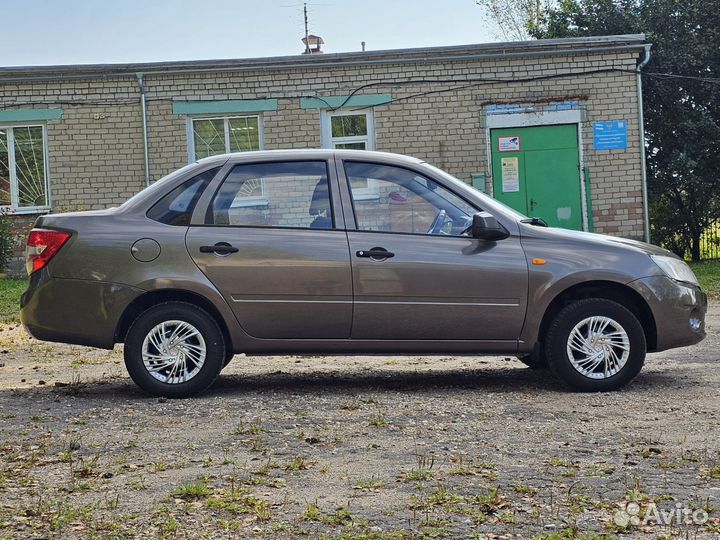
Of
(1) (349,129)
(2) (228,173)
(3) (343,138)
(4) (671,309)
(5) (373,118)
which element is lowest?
(4) (671,309)

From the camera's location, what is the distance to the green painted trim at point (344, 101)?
63.4 feet

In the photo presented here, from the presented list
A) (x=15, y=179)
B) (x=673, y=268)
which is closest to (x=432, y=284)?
(x=673, y=268)

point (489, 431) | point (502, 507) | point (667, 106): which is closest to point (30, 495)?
point (502, 507)

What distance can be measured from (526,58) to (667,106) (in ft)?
14.3

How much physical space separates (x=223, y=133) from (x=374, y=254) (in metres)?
13.0

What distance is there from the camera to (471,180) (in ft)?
63.0

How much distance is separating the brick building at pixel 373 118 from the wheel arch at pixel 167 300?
12.2m

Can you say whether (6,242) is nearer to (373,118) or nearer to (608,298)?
(373,118)

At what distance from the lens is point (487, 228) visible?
23.7 ft

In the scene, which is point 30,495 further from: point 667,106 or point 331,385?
point 667,106

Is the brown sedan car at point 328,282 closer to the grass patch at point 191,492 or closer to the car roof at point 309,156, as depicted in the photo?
the car roof at point 309,156

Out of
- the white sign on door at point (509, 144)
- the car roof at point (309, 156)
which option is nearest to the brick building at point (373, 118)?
the white sign on door at point (509, 144)

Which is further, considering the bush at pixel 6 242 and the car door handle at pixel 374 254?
the bush at pixel 6 242

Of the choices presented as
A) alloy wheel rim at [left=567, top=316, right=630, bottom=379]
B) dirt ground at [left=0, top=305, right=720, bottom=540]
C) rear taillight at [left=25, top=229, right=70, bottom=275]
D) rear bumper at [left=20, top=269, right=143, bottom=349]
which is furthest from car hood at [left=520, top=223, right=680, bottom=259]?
rear taillight at [left=25, top=229, right=70, bottom=275]
